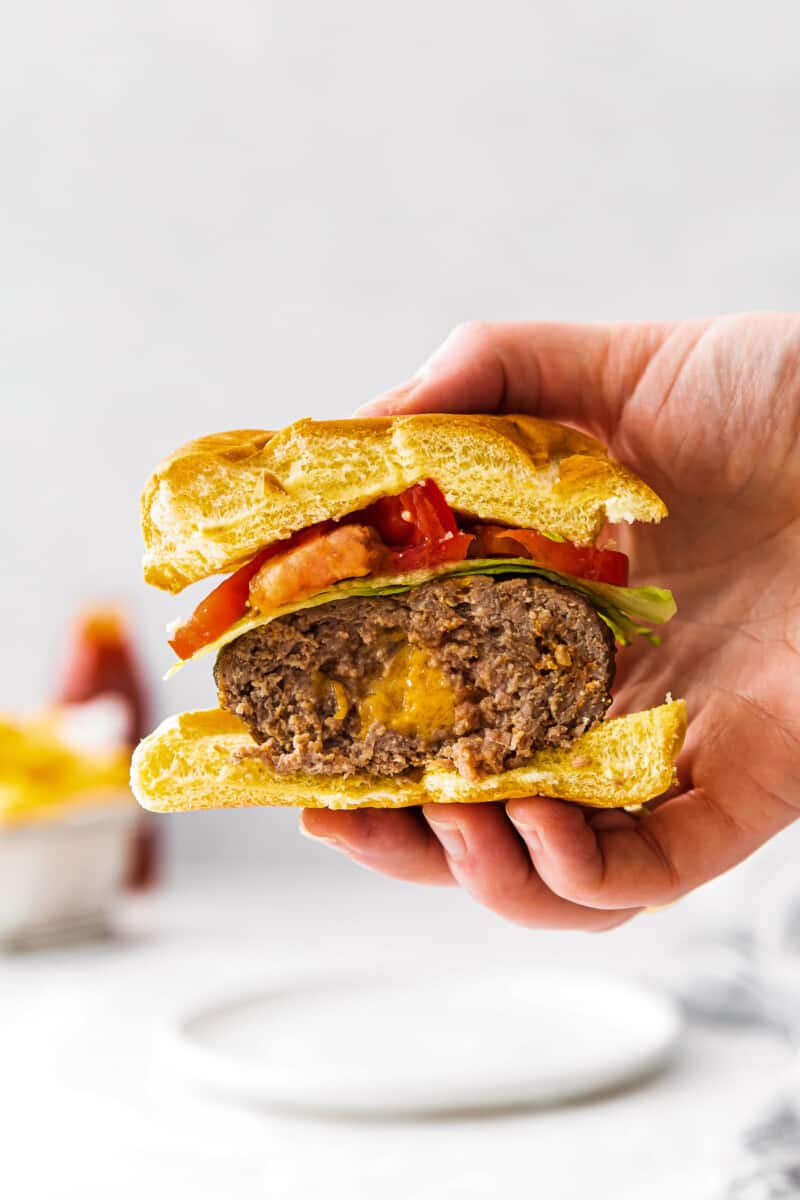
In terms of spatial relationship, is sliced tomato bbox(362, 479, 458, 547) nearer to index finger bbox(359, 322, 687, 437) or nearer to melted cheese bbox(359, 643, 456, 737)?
melted cheese bbox(359, 643, 456, 737)

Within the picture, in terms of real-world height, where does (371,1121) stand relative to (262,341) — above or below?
below

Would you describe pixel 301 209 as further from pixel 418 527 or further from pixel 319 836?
pixel 319 836

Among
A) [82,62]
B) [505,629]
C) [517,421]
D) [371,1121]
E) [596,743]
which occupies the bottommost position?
[371,1121]

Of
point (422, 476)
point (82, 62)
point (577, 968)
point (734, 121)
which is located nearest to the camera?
point (422, 476)

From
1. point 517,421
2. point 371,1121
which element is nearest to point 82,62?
point 517,421

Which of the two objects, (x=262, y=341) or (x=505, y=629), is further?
(x=262, y=341)

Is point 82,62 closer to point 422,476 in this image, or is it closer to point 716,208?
point 716,208

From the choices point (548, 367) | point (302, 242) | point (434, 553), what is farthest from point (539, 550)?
point (302, 242)
